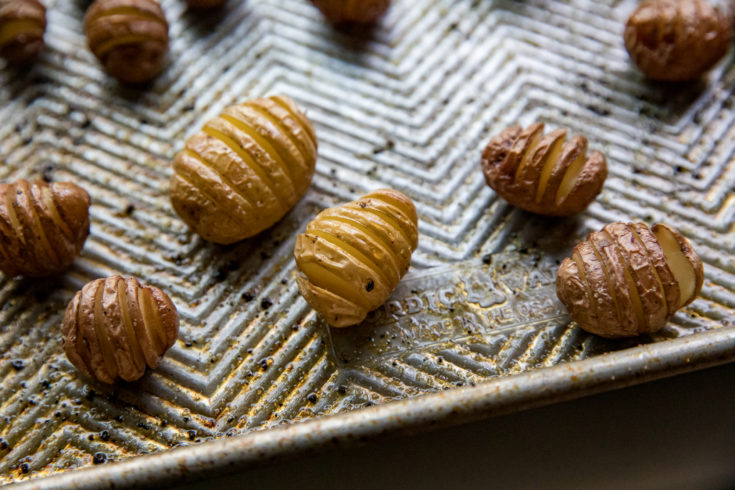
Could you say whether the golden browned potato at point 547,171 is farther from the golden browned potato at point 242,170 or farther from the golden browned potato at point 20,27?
the golden browned potato at point 20,27

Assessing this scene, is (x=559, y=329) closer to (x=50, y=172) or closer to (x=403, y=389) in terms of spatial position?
(x=403, y=389)

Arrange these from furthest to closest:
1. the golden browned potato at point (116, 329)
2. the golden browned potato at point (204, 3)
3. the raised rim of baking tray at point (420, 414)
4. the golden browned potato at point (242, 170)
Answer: the golden browned potato at point (204, 3) < the golden browned potato at point (242, 170) < the golden browned potato at point (116, 329) < the raised rim of baking tray at point (420, 414)

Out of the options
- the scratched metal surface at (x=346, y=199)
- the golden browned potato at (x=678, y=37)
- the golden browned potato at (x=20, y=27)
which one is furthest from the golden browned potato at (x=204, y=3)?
the golden browned potato at (x=678, y=37)

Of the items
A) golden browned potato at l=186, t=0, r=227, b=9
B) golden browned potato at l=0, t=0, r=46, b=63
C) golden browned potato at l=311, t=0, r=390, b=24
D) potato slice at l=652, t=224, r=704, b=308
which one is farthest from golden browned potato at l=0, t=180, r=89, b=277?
potato slice at l=652, t=224, r=704, b=308

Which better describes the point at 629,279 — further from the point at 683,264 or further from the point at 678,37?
the point at 678,37

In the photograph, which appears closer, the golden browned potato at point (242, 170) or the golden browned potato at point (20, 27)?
the golden browned potato at point (242, 170)

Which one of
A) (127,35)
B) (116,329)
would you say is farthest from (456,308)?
(127,35)

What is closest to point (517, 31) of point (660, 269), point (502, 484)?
point (660, 269)

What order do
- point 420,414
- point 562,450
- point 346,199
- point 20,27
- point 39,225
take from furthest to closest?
point 20,27 < point 346,199 < point 39,225 < point 562,450 < point 420,414
